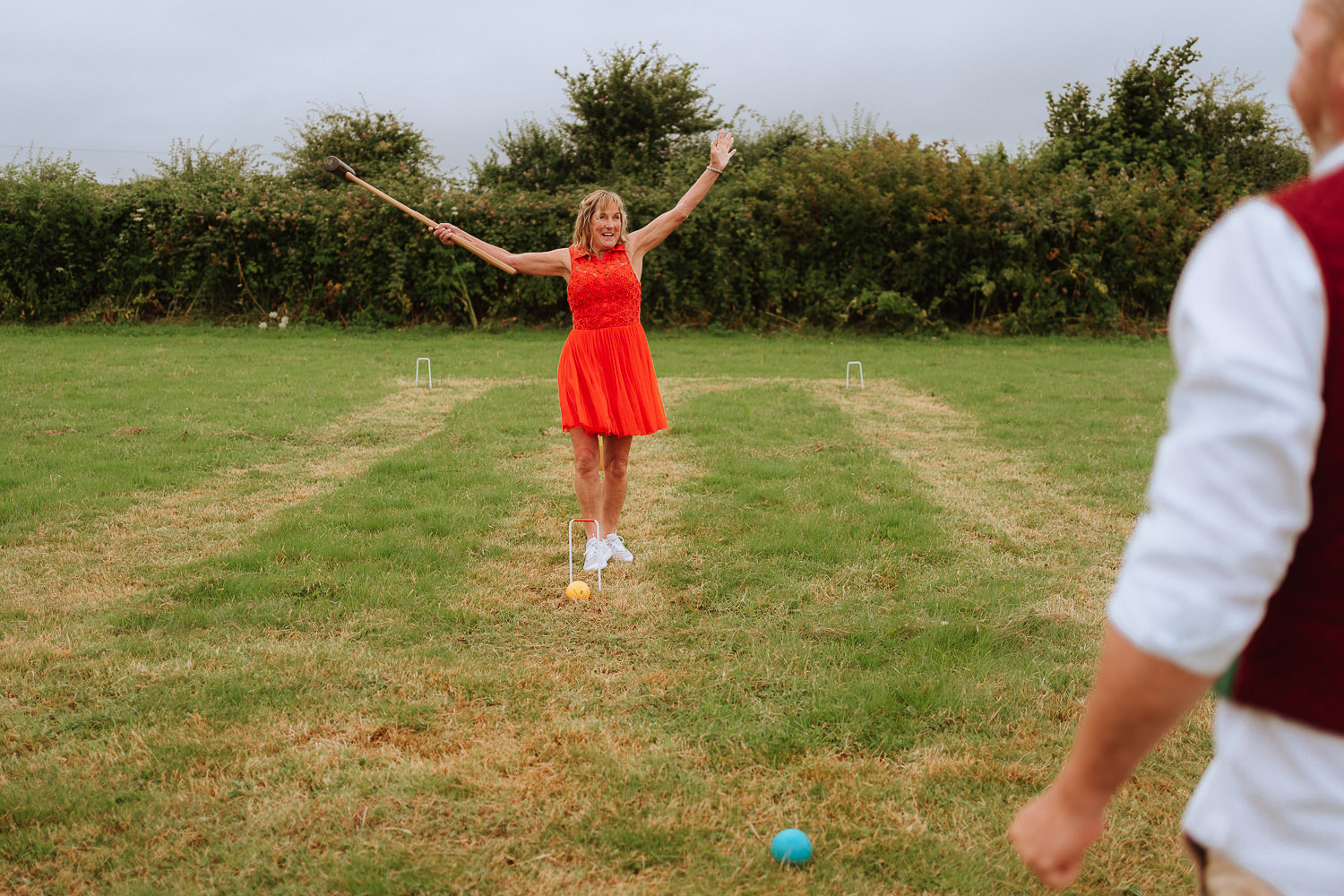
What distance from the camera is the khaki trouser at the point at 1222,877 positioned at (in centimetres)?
99

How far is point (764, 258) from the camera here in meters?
17.4

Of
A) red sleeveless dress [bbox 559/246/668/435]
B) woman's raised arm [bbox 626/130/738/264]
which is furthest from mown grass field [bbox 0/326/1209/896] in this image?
woman's raised arm [bbox 626/130/738/264]

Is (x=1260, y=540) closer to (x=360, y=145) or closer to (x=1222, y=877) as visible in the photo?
(x=1222, y=877)

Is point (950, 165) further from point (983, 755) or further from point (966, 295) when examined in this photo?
point (983, 755)

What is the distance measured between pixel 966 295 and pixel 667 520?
13038mm

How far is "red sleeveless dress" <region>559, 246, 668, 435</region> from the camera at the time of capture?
5082 millimetres

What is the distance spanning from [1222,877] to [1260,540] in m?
0.45

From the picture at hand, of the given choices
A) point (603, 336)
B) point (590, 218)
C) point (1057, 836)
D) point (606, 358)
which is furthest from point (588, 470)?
point (1057, 836)

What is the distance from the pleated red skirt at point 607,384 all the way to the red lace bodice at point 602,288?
0.06 metres

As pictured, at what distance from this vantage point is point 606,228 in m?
Result: 4.95

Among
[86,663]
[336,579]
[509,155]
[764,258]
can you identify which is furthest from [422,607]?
[509,155]

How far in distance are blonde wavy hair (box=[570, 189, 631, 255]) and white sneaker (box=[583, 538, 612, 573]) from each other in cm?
153

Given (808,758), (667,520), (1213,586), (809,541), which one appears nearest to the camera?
(1213,586)

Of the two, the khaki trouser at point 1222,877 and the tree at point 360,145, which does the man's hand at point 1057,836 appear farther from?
the tree at point 360,145
